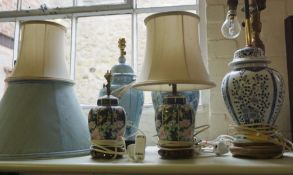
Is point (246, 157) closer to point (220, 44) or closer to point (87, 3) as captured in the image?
point (220, 44)

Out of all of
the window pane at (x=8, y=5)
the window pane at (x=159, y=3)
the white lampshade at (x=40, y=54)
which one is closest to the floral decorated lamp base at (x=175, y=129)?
the white lampshade at (x=40, y=54)

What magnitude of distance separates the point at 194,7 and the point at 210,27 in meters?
0.18

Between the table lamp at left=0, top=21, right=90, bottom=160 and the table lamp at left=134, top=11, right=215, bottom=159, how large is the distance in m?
0.27

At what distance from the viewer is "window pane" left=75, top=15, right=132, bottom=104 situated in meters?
1.45

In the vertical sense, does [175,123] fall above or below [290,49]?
below

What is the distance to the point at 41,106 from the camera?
2.97ft

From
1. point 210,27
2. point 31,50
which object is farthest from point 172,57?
point 210,27

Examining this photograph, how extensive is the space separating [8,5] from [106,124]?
1050 millimetres

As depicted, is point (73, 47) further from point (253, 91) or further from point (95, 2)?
point (253, 91)

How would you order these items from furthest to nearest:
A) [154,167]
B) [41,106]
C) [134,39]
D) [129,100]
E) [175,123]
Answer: [134,39], [129,100], [41,106], [175,123], [154,167]

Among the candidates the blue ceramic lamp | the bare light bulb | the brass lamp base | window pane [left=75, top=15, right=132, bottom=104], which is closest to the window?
window pane [left=75, top=15, right=132, bottom=104]

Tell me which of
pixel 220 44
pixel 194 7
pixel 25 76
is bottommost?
pixel 25 76

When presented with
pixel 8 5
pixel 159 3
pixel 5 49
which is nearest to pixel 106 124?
pixel 159 3

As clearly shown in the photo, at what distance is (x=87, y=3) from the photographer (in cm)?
149
